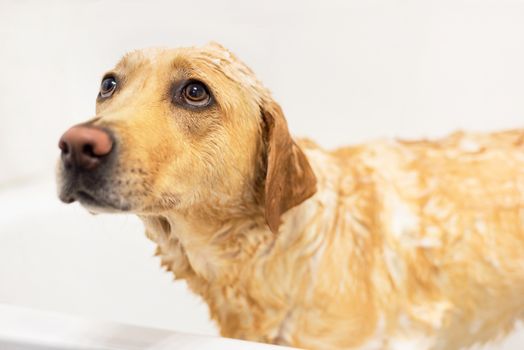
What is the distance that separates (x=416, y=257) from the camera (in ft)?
4.66

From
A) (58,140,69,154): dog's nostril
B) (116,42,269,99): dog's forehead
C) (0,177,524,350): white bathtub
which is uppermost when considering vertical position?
(116,42,269,99): dog's forehead

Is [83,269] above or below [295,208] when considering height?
below

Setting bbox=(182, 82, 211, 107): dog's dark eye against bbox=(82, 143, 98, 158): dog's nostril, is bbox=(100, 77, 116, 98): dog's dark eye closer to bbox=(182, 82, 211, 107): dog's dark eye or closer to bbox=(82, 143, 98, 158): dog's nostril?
bbox=(182, 82, 211, 107): dog's dark eye

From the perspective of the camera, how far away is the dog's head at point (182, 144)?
999 millimetres

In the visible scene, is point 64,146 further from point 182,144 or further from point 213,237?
point 213,237

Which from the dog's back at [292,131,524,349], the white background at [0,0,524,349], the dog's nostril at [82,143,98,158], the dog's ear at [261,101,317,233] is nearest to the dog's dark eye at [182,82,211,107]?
the dog's ear at [261,101,317,233]

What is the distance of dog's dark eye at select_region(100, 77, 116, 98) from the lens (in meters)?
1.22

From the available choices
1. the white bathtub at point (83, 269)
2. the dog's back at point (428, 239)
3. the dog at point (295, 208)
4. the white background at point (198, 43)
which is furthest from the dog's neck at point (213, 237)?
the white background at point (198, 43)

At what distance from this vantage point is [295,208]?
1300mm

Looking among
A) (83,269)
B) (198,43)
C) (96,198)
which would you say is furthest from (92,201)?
(198,43)

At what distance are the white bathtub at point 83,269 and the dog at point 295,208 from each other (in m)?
0.60

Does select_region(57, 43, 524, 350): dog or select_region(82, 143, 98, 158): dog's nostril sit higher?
select_region(82, 143, 98, 158): dog's nostril

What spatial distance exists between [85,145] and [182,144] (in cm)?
20

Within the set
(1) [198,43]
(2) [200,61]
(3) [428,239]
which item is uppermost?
(2) [200,61]
